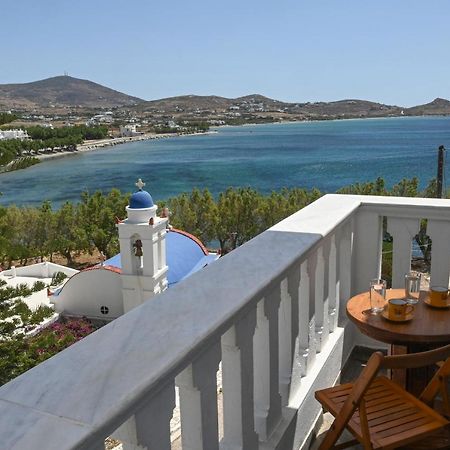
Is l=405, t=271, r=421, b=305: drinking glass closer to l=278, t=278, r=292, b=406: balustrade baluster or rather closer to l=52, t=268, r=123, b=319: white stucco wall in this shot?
l=278, t=278, r=292, b=406: balustrade baluster

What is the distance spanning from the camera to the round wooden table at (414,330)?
2211mm

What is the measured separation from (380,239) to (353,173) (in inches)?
2672

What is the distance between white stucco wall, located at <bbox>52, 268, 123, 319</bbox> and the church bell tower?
145cm

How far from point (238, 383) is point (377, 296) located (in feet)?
4.09

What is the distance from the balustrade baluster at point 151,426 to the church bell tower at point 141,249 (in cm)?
1260

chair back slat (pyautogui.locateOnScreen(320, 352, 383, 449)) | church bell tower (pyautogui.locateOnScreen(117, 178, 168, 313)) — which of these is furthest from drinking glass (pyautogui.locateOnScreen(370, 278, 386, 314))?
church bell tower (pyautogui.locateOnScreen(117, 178, 168, 313))

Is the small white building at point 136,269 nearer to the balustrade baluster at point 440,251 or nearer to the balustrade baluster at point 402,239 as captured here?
the balustrade baluster at point 402,239

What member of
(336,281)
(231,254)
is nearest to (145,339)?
(231,254)

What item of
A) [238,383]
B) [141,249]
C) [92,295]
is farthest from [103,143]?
[238,383]

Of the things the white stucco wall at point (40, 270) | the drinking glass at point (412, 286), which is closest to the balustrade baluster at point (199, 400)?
the drinking glass at point (412, 286)

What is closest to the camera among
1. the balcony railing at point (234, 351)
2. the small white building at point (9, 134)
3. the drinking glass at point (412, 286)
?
the balcony railing at point (234, 351)

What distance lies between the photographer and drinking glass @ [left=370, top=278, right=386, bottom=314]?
247 cm

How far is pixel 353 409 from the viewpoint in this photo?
70.2 inches

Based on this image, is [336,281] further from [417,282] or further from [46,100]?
[46,100]
